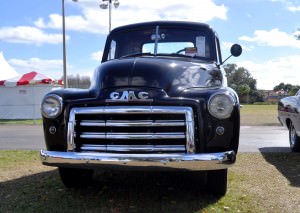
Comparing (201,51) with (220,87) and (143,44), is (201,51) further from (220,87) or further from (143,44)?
(220,87)

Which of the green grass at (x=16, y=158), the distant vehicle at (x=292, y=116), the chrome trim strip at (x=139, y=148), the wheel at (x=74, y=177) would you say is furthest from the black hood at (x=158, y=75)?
the distant vehicle at (x=292, y=116)

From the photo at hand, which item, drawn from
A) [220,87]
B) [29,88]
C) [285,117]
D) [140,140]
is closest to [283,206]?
[220,87]

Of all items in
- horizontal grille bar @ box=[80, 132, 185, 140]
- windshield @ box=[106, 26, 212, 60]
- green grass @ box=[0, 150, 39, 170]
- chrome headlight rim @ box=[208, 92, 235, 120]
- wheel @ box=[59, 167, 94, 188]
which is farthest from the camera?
green grass @ box=[0, 150, 39, 170]

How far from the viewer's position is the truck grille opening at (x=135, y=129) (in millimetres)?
4316

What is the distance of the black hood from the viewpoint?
184 inches

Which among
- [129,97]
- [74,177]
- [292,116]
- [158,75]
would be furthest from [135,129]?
[292,116]

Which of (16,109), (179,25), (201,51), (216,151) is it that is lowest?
(16,109)

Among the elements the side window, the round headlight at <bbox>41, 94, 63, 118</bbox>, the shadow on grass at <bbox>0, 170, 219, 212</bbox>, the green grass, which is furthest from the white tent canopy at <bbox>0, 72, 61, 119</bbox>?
the round headlight at <bbox>41, 94, 63, 118</bbox>

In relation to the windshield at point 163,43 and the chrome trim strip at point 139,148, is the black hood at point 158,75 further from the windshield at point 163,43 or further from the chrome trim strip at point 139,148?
the windshield at point 163,43

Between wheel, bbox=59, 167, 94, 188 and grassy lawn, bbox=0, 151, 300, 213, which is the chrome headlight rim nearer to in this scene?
grassy lawn, bbox=0, 151, 300, 213

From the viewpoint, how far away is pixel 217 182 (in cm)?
499

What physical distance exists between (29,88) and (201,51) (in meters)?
19.6

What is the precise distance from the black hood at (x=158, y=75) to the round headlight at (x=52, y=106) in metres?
0.51

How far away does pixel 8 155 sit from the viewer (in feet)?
28.6
